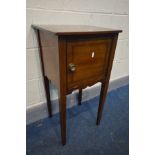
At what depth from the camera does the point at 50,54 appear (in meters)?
1.08

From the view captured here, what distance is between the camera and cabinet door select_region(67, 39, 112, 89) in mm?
971

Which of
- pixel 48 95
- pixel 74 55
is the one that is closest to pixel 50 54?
pixel 74 55

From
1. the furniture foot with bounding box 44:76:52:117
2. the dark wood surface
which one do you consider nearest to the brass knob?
the dark wood surface

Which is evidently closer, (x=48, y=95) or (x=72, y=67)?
(x=72, y=67)

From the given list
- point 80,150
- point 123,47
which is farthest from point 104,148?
point 123,47

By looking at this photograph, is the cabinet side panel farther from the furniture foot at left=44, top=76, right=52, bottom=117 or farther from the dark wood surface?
the furniture foot at left=44, top=76, right=52, bottom=117

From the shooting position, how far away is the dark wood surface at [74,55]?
3.05 feet

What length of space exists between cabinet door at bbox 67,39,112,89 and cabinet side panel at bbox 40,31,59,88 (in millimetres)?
72

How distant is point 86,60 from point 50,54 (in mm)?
220

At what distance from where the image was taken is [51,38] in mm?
981

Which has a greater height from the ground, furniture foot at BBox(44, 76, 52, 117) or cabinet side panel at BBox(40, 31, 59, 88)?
cabinet side panel at BBox(40, 31, 59, 88)

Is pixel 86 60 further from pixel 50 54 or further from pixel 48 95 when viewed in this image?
pixel 48 95

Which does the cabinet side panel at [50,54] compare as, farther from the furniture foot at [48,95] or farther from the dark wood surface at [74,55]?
the furniture foot at [48,95]
